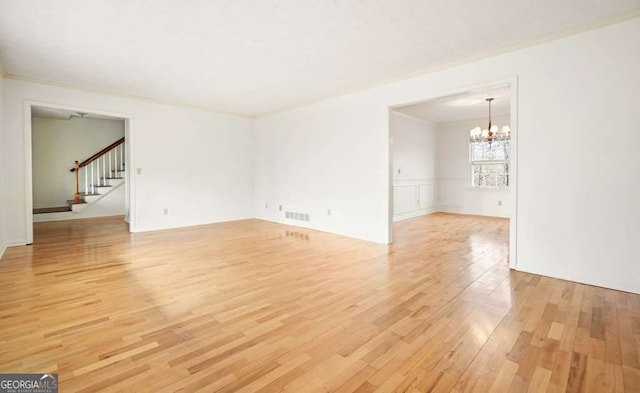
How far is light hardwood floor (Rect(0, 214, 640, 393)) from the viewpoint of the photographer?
1625 millimetres

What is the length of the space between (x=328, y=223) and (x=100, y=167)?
6.49 m

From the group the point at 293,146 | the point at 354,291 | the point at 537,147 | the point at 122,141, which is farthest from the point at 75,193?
the point at 537,147

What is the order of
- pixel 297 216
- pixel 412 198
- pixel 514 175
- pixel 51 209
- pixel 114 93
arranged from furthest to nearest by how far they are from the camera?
pixel 412 198
pixel 51 209
pixel 297 216
pixel 114 93
pixel 514 175

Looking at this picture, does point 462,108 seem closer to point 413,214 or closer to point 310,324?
point 413,214

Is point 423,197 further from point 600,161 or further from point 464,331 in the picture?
point 464,331

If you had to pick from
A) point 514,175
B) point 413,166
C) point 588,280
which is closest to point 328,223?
point 514,175

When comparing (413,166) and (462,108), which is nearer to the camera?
(462,108)

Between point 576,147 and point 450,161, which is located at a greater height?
point 450,161

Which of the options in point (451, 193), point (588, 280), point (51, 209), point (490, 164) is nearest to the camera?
point (588, 280)

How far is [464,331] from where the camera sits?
83.0 inches

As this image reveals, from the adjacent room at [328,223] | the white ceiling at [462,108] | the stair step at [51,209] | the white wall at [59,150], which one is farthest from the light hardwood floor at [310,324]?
the white wall at [59,150]

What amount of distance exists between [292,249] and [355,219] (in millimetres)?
1382

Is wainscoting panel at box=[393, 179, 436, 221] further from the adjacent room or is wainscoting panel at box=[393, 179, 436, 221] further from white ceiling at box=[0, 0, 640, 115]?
white ceiling at box=[0, 0, 640, 115]

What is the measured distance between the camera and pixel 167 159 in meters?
6.25
